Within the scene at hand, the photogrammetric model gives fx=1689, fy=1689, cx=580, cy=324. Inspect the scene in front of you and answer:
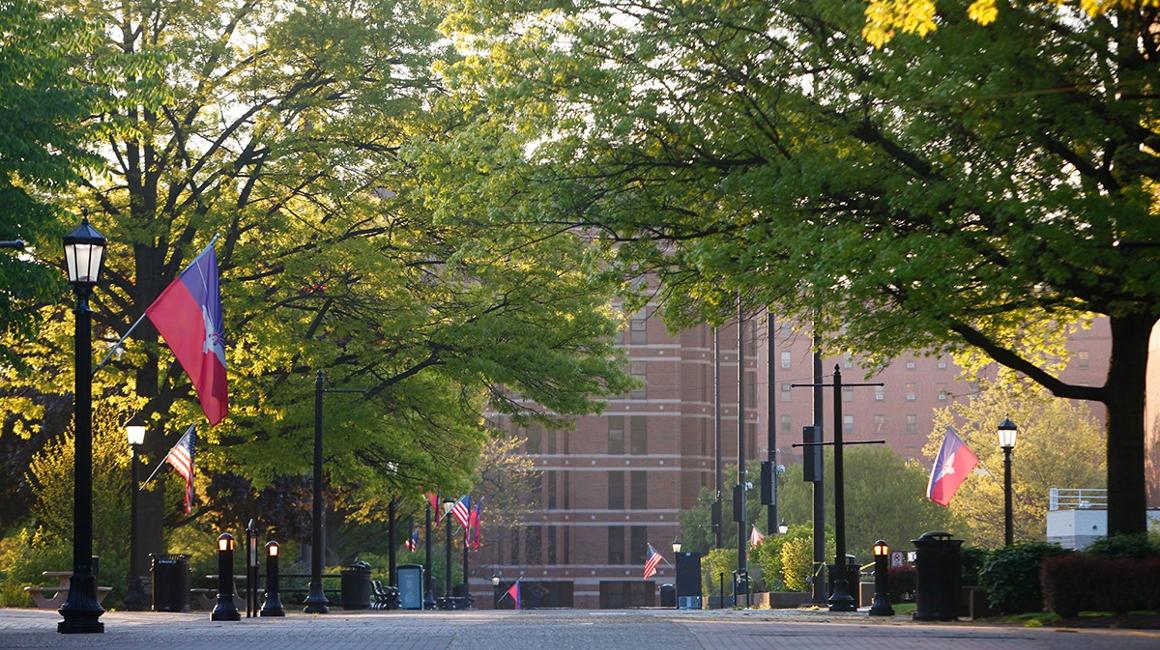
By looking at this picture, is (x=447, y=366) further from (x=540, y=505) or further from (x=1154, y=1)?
(x=540, y=505)

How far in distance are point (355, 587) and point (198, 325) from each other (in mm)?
18958

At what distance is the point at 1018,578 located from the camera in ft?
78.4

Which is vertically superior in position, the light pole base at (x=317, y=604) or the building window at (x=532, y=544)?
the light pole base at (x=317, y=604)

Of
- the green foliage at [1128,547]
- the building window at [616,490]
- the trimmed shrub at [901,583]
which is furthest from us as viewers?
the building window at [616,490]

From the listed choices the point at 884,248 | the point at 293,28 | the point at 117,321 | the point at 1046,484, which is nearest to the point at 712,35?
the point at 884,248

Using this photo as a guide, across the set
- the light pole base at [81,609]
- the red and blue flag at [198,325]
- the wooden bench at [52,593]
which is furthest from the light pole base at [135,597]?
the light pole base at [81,609]

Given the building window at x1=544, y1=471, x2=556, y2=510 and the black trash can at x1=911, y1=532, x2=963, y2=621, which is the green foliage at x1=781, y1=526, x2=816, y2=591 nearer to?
the black trash can at x1=911, y1=532, x2=963, y2=621

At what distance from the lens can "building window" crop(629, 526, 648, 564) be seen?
358 ft

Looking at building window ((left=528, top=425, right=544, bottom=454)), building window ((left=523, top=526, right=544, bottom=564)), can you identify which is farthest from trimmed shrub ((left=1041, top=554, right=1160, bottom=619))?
building window ((left=528, top=425, right=544, bottom=454))

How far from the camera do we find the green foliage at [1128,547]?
71.1ft

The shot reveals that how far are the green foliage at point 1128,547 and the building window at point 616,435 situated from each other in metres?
88.8

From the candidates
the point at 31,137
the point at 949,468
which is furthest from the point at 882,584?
the point at 31,137

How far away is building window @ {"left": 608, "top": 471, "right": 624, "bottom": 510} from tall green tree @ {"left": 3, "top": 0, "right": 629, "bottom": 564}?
74186mm

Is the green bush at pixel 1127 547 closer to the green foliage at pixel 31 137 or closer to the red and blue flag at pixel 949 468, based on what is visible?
the green foliage at pixel 31 137
